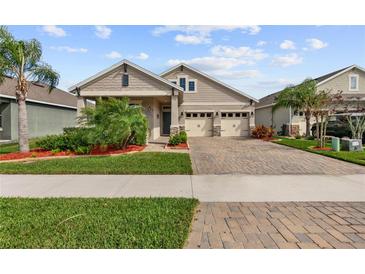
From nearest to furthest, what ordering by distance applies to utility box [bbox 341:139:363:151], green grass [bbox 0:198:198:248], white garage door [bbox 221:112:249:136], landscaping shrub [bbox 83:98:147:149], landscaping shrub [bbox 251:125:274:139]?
green grass [bbox 0:198:198:248], landscaping shrub [bbox 83:98:147:149], utility box [bbox 341:139:363:151], landscaping shrub [bbox 251:125:274:139], white garage door [bbox 221:112:249:136]

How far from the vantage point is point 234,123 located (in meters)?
23.9

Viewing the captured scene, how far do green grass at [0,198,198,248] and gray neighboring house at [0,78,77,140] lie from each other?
414 inches

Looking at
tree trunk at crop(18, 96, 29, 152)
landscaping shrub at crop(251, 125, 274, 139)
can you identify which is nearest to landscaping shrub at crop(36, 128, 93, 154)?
tree trunk at crop(18, 96, 29, 152)

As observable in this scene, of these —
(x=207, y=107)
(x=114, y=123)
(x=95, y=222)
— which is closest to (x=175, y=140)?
(x=114, y=123)

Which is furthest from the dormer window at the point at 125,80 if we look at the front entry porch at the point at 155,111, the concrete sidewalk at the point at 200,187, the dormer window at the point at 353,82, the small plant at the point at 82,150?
the dormer window at the point at 353,82

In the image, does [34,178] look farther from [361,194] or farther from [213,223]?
[361,194]

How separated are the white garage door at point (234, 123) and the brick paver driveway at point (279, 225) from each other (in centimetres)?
1887

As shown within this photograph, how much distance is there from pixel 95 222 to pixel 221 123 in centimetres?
2048

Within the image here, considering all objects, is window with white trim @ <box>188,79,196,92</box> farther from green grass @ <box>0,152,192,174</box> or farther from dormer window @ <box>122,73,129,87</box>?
green grass @ <box>0,152,192,174</box>

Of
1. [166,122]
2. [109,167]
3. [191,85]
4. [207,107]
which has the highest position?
[191,85]

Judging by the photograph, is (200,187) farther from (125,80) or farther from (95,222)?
(125,80)

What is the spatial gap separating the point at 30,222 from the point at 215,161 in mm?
7050

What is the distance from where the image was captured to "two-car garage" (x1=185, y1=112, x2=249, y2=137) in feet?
78.3

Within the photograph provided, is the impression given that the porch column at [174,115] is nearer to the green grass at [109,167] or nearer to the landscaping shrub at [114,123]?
the landscaping shrub at [114,123]
